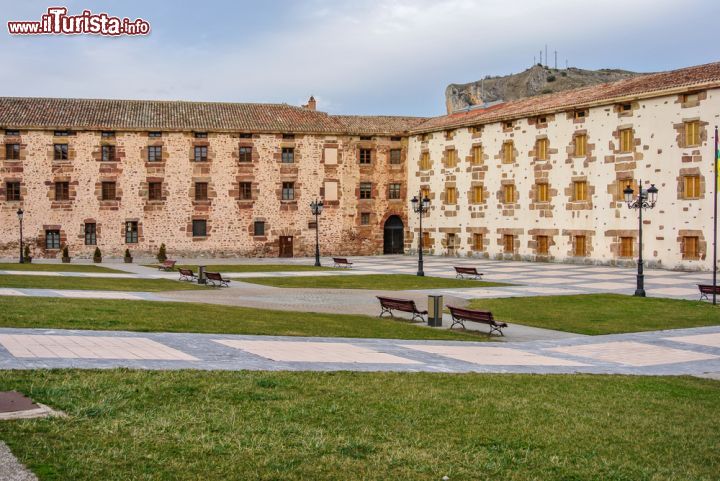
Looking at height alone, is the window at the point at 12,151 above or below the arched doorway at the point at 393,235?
above

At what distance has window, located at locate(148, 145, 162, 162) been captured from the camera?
166 ft

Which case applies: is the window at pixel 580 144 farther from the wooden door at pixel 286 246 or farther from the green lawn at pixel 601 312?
the wooden door at pixel 286 246

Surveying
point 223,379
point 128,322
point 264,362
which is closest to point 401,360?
point 264,362

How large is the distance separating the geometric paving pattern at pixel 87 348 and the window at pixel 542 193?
35.5 m

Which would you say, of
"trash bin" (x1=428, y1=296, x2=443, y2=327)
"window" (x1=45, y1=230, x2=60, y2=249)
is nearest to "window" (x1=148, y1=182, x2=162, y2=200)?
"window" (x1=45, y1=230, x2=60, y2=249)

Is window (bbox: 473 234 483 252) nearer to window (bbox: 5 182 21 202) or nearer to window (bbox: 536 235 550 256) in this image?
window (bbox: 536 235 550 256)

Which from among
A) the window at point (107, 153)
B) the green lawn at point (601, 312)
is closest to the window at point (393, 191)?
the window at point (107, 153)

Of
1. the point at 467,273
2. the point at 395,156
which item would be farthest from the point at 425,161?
the point at 467,273

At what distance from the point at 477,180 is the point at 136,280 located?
26404 mm

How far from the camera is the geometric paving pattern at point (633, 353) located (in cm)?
1387

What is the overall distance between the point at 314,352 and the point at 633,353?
21.3ft

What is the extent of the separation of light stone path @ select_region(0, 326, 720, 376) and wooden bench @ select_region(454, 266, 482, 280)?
15.9 metres

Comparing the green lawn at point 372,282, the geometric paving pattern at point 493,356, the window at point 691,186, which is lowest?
the geometric paving pattern at point 493,356

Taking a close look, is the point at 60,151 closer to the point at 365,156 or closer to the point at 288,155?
the point at 288,155
